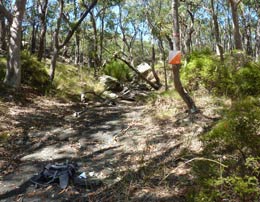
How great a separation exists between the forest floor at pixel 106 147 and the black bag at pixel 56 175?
11 cm

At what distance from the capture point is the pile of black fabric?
162 inches

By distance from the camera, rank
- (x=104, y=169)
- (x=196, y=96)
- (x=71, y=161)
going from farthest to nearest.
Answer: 1. (x=196, y=96)
2. (x=71, y=161)
3. (x=104, y=169)

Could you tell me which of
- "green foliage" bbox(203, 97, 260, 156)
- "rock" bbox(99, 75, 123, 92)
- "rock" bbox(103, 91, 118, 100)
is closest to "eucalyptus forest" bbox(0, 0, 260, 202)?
"green foliage" bbox(203, 97, 260, 156)

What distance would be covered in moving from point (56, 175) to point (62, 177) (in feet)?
0.47

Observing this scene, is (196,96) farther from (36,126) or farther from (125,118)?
(36,126)

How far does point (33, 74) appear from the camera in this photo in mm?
10945

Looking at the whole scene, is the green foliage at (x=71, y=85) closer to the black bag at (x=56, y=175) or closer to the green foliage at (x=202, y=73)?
the green foliage at (x=202, y=73)

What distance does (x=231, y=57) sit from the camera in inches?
311

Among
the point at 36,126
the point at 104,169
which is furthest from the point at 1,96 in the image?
the point at 104,169

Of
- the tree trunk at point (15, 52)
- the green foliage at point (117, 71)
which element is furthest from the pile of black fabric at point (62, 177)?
the green foliage at point (117, 71)

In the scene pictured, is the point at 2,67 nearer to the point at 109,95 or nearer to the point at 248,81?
the point at 109,95

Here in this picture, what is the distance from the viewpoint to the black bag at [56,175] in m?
4.16

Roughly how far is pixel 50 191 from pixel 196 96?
4695mm

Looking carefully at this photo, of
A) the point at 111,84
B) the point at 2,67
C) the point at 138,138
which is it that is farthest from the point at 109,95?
the point at 138,138
